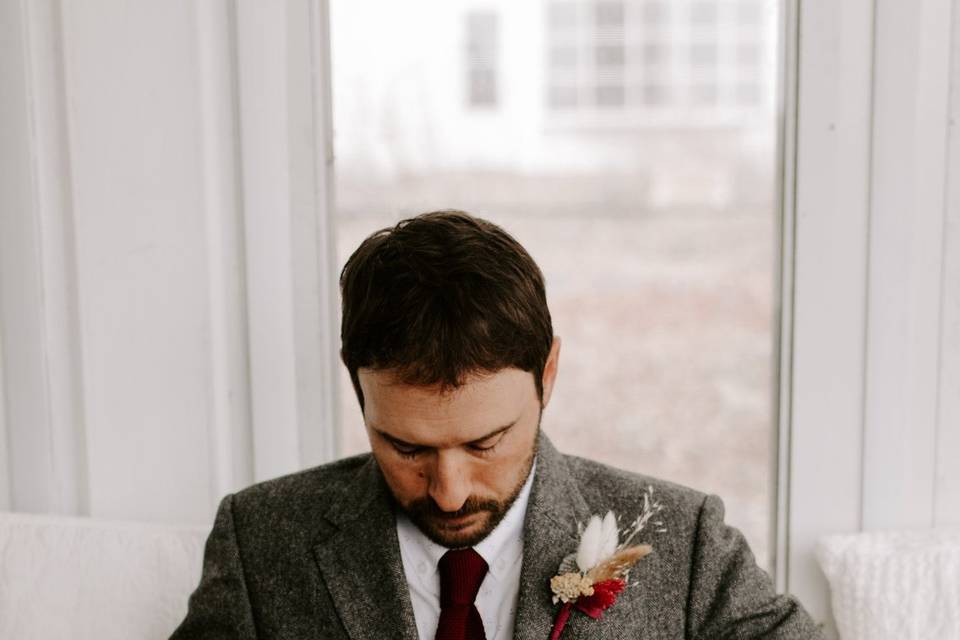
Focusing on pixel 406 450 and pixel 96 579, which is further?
pixel 96 579

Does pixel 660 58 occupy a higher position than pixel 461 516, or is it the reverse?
pixel 660 58

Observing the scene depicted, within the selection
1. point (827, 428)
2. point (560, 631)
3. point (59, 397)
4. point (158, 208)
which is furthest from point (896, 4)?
point (59, 397)

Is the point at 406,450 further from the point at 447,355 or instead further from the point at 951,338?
the point at 951,338

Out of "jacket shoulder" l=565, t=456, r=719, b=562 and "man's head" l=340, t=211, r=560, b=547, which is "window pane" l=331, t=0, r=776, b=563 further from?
"man's head" l=340, t=211, r=560, b=547

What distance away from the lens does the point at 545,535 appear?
151cm

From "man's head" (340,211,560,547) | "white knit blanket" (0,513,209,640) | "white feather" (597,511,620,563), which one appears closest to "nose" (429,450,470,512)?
"man's head" (340,211,560,547)

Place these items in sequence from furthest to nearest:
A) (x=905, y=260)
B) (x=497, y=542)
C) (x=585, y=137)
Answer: (x=585, y=137), (x=905, y=260), (x=497, y=542)

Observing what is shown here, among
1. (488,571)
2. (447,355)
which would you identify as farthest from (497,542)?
(447,355)

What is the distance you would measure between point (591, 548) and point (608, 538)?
31 millimetres

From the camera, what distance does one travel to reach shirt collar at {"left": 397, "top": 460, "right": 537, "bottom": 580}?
1.53 meters

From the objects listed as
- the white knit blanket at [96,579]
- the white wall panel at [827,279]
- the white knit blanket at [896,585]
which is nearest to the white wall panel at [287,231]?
the white knit blanket at [96,579]

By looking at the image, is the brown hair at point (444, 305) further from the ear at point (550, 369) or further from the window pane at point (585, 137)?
the window pane at point (585, 137)

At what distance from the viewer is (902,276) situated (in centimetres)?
181

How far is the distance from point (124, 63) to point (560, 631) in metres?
1.24
